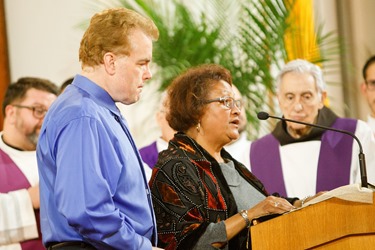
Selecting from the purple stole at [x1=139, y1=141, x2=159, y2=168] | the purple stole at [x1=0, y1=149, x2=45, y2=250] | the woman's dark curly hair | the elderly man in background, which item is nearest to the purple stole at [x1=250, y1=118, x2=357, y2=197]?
the elderly man in background

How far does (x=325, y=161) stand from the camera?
18.0 feet

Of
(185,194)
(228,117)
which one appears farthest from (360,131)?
(185,194)

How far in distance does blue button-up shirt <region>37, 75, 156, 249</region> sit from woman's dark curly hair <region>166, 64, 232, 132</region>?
2.37 feet

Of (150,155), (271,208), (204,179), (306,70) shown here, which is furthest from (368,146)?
(271,208)

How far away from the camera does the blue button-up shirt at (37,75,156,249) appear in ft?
9.39

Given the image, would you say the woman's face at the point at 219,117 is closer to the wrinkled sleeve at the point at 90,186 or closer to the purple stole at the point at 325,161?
the wrinkled sleeve at the point at 90,186

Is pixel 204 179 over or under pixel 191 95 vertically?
under

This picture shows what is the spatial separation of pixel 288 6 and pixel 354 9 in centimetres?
141

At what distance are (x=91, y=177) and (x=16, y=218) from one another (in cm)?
194

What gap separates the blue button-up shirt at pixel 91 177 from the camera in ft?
9.39

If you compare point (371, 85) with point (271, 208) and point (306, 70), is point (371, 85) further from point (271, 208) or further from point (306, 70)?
point (271, 208)

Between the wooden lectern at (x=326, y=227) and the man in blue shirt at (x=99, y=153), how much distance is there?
0.49 metres

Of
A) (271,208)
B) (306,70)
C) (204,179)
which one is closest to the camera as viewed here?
(271,208)

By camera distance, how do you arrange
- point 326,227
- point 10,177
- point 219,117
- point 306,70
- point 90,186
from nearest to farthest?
point 90,186
point 326,227
point 219,117
point 10,177
point 306,70
